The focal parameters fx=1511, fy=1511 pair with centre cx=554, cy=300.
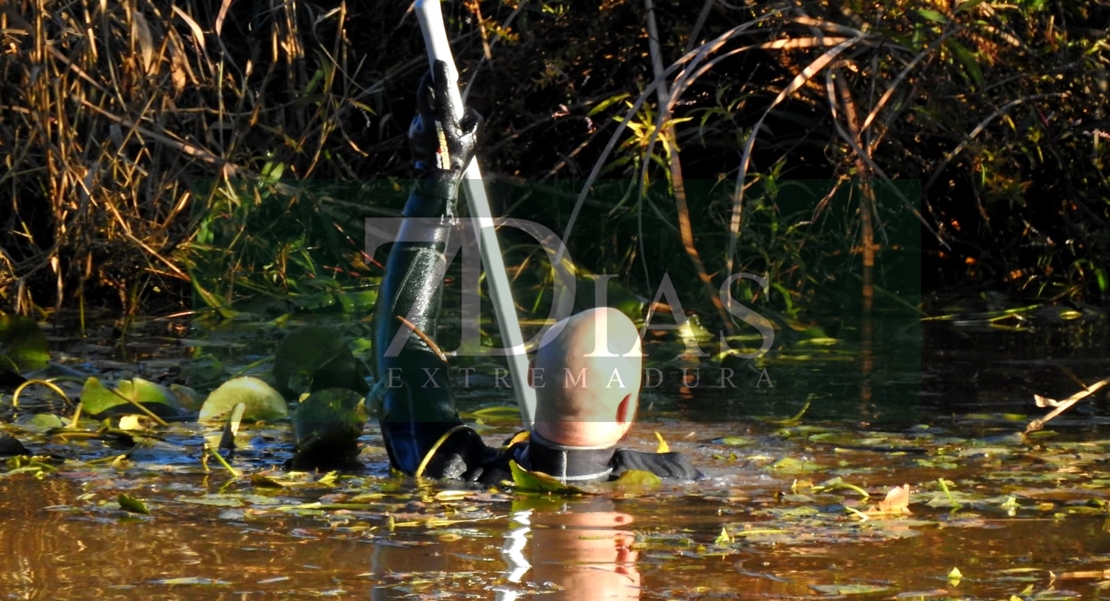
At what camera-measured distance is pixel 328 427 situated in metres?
2.95

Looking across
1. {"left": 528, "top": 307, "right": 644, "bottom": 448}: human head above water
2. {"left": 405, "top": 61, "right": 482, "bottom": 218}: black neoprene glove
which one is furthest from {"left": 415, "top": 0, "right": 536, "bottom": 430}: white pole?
{"left": 528, "top": 307, "right": 644, "bottom": 448}: human head above water

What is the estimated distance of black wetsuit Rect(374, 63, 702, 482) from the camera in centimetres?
274

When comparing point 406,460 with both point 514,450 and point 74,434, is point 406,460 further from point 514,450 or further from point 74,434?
point 74,434

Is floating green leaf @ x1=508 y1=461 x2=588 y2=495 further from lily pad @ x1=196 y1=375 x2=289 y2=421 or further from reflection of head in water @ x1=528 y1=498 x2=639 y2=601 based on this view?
lily pad @ x1=196 y1=375 x2=289 y2=421

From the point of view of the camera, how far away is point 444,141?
2.76 m

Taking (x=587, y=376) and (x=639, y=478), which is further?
(x=639, y=478)

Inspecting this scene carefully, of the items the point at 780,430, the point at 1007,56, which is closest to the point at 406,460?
the point at 780,430

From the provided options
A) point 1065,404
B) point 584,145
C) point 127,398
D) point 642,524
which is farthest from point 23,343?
point 1065,404

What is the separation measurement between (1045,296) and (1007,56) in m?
0.99

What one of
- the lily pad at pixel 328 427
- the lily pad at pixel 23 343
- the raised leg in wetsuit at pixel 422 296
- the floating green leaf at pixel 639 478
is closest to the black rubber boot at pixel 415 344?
the raised leg in wetsuit at pixel 422 296

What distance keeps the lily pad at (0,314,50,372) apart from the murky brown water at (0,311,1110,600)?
85 centimetres

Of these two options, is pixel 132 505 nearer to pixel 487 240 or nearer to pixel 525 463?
pixel 525 463

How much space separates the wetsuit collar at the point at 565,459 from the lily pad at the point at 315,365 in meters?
0.91

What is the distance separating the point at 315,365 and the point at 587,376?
1.20 meters
